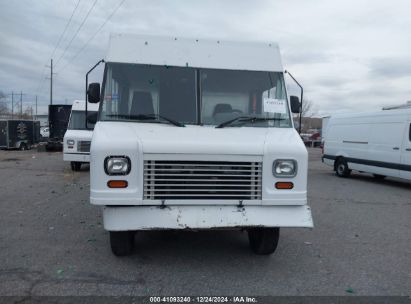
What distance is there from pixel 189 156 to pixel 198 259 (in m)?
1.52

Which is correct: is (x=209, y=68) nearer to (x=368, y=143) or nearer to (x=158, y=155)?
(x=158, y=155)

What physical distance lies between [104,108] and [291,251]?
126 inches

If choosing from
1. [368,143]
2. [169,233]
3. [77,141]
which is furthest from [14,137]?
[169,233]

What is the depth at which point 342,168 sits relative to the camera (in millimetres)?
16688

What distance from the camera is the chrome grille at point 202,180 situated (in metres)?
4.93

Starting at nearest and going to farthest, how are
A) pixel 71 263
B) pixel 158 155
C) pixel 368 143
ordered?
pixel 158 155 < pixel 71 263 < pixel 368 143

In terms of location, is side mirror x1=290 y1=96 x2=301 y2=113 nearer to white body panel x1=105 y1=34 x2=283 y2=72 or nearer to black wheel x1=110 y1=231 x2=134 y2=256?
Result: white body panel x1=105 y1=34 x2=283 y2=72

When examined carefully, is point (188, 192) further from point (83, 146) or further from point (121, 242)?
point (83, 146)

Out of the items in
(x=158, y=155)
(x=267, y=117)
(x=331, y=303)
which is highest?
(x=267, y=117)

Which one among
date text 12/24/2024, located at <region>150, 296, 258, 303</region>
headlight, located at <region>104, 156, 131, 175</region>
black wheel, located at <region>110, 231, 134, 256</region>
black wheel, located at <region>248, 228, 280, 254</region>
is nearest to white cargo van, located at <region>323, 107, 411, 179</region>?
black wheel, located at <region>248, 228, 280, 254</region>

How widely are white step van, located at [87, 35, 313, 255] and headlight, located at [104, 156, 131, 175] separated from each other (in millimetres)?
11

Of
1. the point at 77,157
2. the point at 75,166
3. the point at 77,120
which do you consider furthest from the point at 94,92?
the point at 77,120

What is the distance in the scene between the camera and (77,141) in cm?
1588

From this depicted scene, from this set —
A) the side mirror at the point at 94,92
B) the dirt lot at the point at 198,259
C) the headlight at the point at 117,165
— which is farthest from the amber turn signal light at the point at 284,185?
the side mirror at the point at 94,92
